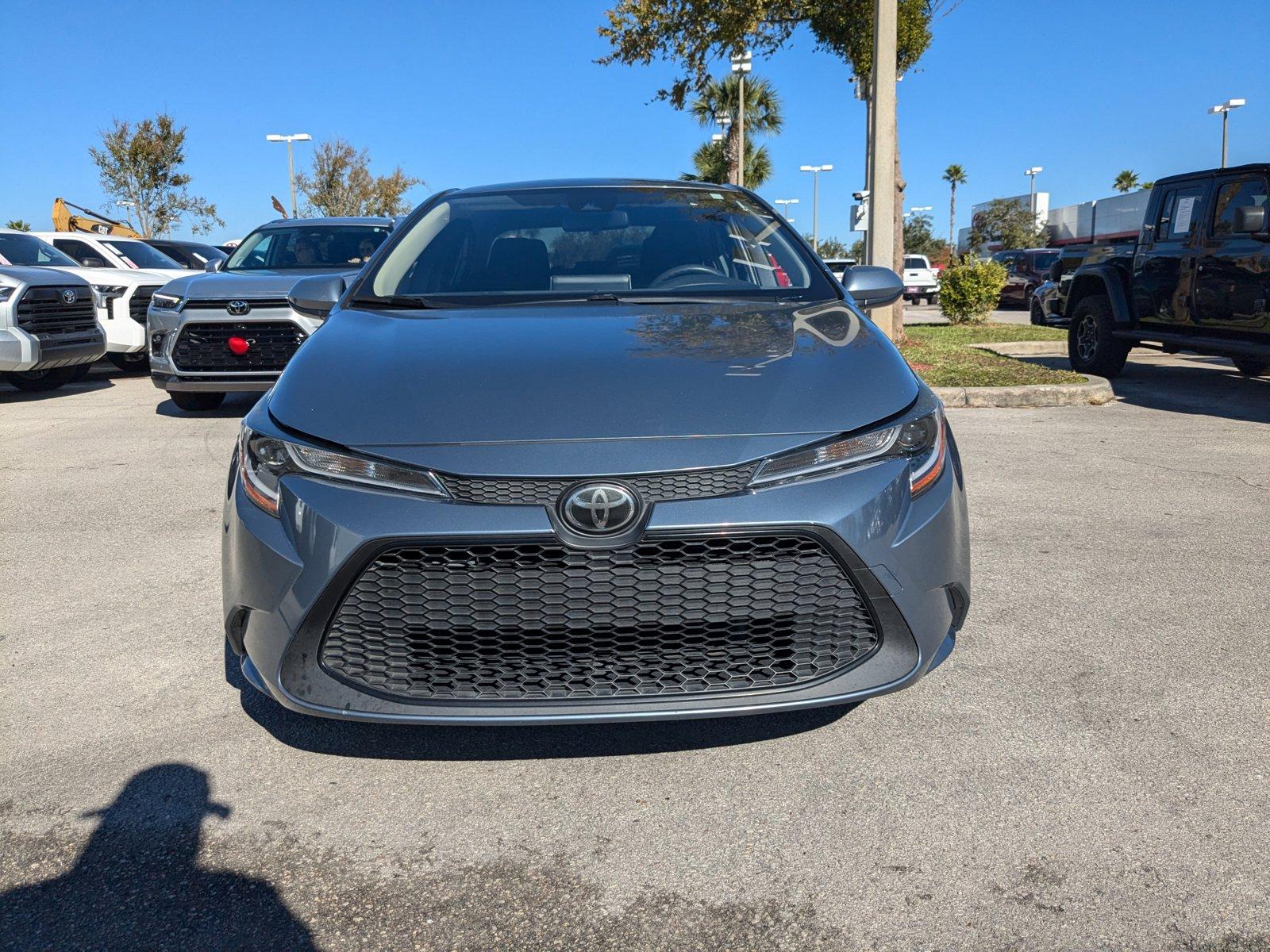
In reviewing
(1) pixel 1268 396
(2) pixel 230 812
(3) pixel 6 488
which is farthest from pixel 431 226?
(1) pixel 1268 396

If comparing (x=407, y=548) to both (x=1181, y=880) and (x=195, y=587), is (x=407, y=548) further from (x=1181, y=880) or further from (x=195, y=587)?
(x=195, y=587)

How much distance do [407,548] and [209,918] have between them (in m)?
0.83

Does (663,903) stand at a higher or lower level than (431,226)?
lower

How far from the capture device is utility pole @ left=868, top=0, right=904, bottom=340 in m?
11.7

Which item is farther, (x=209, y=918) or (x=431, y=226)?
(x=431, y=226)

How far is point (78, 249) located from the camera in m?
14.2

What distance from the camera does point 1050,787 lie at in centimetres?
275

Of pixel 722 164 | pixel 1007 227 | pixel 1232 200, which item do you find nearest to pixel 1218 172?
pixel 1232 200

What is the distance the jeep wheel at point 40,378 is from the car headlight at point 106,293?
79 centimetres

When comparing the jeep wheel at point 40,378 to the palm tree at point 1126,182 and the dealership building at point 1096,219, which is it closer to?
the dealership building at point 1096,219

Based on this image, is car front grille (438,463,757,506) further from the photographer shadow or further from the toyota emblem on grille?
the photographer shadow

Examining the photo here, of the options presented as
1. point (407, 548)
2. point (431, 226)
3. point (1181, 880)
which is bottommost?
point (1181, 880)

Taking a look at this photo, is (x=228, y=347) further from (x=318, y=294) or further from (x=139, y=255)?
(x=139, y=255)

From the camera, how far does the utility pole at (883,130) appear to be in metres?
11.7
